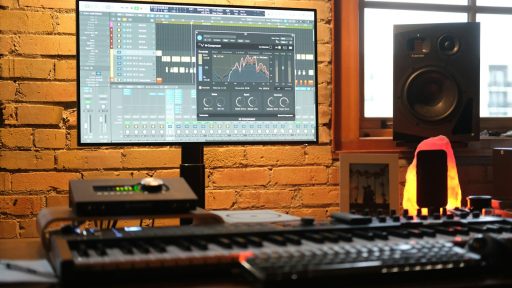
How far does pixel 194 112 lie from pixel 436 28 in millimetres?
1173

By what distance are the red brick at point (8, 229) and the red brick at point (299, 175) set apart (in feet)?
3.05

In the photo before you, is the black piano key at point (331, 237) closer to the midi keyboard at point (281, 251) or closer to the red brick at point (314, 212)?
the midi keyboard at point (281, 251)

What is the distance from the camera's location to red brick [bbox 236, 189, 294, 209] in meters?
2.57

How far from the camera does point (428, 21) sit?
288 cm

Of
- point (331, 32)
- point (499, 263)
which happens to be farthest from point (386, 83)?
point (499, 263)

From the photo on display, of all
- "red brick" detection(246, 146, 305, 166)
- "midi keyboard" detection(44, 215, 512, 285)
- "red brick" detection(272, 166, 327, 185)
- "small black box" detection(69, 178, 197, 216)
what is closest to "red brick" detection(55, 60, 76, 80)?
"red brick" detection(246, 146, 305, 166)

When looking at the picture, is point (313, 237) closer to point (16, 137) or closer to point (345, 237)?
point (345, 237)

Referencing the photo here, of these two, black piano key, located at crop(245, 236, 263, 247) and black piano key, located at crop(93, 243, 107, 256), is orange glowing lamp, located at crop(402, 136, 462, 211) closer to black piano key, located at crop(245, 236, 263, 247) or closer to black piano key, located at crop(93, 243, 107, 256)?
black piano key, located at crop(245, 236, 263, 247)

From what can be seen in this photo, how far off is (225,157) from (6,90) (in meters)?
0.79

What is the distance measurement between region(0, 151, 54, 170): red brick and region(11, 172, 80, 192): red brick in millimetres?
28

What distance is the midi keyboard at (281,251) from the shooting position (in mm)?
783

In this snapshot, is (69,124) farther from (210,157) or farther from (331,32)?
(331,32)

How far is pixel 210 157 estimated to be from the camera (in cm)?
253

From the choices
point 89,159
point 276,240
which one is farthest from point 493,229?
point 89,159
